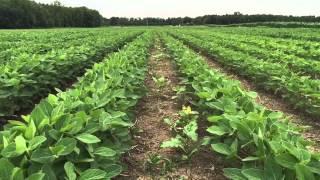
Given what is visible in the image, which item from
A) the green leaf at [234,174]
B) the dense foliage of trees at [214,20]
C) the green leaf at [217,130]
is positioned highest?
the green leaf at [217,130]

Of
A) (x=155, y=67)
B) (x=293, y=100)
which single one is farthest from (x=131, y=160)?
(x=155, y=67)

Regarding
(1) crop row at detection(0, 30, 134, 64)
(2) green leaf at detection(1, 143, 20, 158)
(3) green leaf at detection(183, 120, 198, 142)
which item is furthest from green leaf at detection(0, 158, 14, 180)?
(1) crop row at detection(0, 30, 134, 64)

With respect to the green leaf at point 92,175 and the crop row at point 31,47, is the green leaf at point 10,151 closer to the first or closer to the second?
the green leaf at point 92,175

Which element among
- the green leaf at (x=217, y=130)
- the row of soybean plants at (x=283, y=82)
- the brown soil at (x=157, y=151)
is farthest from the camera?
the row of soybean plants at (x=283, y=82)

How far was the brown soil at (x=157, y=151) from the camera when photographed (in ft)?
12.2

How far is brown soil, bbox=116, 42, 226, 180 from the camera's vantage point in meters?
3.73

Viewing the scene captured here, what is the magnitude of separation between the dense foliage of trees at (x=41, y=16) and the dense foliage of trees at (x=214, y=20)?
10182 mm

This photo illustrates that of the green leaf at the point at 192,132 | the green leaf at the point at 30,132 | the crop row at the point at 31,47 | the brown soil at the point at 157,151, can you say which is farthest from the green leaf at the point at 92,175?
the crop row at the point at 31,47

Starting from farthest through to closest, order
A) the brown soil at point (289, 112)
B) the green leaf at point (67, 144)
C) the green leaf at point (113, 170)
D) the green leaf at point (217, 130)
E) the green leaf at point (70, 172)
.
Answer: the brown soil at point (289, 112) → the green leaf at point (217, 130) → the green leaf at point (113, 170) → the green leaf at point (67, 144) → the green leaf at point (70, 172)

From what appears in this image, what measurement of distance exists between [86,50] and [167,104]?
16.3 feet

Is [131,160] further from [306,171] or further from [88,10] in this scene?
[88,10]

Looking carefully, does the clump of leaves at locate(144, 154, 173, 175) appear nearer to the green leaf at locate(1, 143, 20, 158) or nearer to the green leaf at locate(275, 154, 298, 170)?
the green leaf at locate(275, 154, 298, 170)

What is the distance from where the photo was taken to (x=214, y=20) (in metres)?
101

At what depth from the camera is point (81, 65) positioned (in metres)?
9.84
